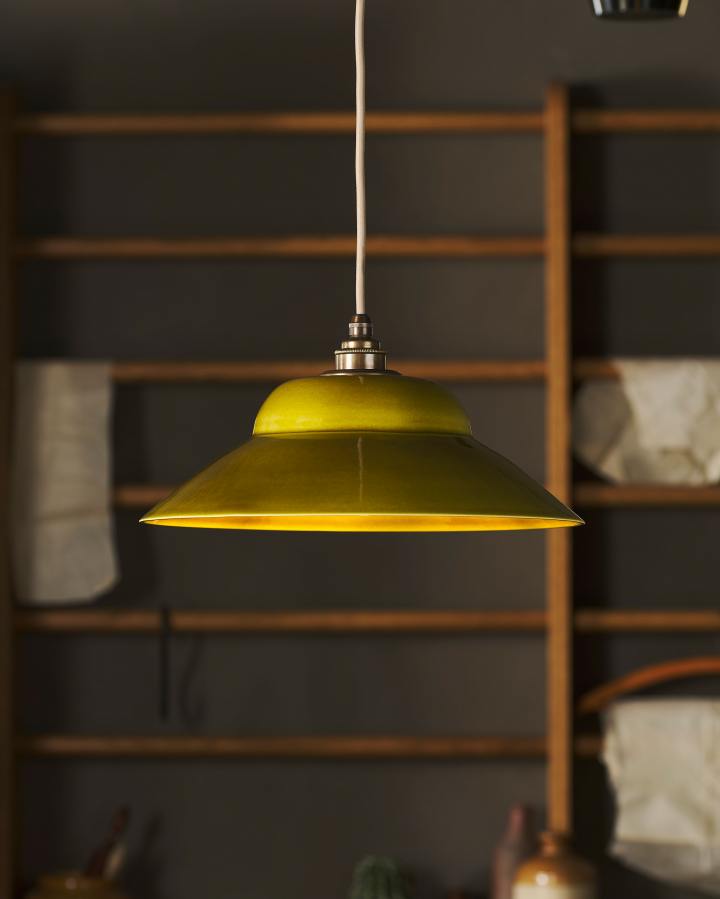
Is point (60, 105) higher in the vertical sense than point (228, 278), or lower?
higher

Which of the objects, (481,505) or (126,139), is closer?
(481,505)

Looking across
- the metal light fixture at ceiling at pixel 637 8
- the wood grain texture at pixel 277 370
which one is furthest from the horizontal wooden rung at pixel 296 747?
the metal light fixture at ceiling at pixel 637 8

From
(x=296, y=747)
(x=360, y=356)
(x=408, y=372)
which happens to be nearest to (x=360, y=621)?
(x=296, y=747)

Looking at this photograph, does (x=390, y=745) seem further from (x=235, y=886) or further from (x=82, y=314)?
(x=82, y=314)

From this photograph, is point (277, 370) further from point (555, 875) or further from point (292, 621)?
point (555, 875)

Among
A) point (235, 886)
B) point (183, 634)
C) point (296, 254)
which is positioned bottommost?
point (235, 886)

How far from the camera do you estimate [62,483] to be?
123 inches

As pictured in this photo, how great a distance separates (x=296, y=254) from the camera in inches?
123

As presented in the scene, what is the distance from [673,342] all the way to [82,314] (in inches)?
54.9

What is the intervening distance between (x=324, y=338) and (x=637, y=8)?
1407 mm

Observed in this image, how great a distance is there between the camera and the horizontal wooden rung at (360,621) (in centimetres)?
306

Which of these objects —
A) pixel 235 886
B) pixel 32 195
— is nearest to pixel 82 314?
pixel 32 195

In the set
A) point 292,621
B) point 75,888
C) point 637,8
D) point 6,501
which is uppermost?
point 637,8

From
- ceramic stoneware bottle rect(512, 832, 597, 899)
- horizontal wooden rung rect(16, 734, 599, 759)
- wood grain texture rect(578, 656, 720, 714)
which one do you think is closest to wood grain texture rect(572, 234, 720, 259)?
wood grain texture rect(578, 656, 720, 714)
